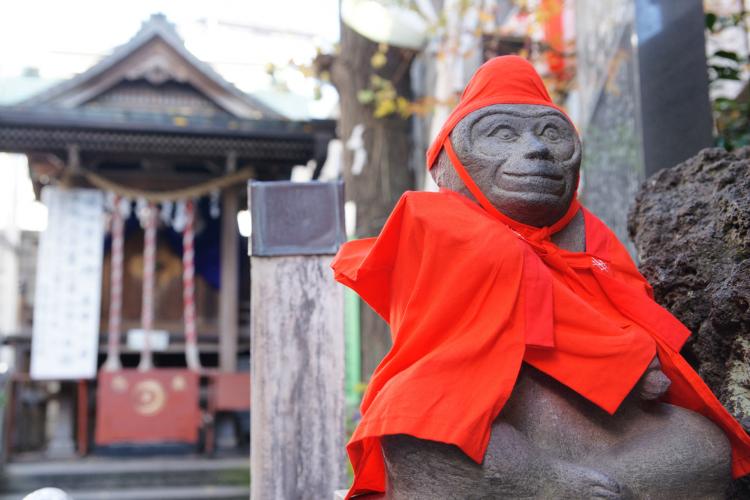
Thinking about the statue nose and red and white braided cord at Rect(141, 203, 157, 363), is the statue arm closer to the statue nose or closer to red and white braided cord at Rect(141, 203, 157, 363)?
the statue nose

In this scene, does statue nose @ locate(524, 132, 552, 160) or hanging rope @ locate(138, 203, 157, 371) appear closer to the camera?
statue nose @ locate(524, 132, 552, 160)

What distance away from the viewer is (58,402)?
9648 millimetres

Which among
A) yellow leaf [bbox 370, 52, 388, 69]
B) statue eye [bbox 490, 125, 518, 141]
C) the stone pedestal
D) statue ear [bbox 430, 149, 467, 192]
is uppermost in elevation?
yellow leaf [bbox 370, 52, 388, 69]

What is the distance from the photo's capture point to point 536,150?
2.26 m

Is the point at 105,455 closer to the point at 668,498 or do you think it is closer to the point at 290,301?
the point at 290,301

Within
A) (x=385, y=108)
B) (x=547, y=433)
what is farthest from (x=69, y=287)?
(x=547, y=433)

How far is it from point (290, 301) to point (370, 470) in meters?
1.10

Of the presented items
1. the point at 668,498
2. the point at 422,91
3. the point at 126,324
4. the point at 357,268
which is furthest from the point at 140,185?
the point at 668,498

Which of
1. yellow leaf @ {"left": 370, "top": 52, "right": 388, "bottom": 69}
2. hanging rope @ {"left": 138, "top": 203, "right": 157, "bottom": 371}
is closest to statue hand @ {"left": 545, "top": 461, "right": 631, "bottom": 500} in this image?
yellow leaf @ {"left": 370, "top": 52, "right": 388, "bottom": 69}

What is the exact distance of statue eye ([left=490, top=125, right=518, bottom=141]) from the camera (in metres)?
2.34

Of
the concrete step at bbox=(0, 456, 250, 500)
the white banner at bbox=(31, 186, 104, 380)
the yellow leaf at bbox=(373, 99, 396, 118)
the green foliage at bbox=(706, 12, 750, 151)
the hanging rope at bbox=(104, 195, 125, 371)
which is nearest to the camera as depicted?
the green foliage at bbox=(706, 12, 750, 151)

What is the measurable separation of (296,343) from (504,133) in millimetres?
1386

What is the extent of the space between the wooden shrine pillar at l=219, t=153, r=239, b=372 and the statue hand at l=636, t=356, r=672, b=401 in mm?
8322

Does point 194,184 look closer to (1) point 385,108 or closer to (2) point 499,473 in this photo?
(1) point 385,108
